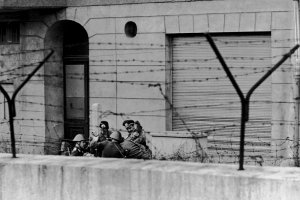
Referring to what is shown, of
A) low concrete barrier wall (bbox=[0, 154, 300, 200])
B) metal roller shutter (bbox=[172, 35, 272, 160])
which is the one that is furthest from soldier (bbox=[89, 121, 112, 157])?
low concrete barrier wall (bbox=[0, 154, 300, 200])

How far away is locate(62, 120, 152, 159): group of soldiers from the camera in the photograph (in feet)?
47.2

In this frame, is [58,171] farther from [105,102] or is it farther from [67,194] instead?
[105,102]

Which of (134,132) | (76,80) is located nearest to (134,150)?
(134,132)

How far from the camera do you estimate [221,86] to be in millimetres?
19312

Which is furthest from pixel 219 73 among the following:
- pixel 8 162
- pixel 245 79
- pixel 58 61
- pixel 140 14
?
pixel 8 162

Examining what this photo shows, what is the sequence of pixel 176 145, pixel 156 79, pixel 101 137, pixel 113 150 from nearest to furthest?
pixel 113 150, pixel 176 145, pixel 101 137, pixel 156 79

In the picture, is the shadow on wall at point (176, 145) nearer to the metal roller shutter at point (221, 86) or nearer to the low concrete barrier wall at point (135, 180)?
the metal roller shutter at point (221, 86)

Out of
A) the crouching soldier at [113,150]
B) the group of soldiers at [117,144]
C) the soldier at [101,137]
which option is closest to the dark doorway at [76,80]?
the group of soldiers at [117,144]

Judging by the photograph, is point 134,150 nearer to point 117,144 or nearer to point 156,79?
point 117,144

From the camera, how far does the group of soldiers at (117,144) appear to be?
1438cm

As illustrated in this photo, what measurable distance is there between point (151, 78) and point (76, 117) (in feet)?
10.5

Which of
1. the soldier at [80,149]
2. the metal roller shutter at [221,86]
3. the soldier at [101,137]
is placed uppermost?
the metal roller shutter at [221,86]

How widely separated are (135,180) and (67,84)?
46.7 ft

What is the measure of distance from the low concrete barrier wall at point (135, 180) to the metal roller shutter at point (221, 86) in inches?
373
